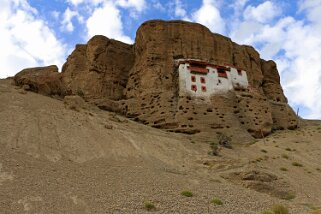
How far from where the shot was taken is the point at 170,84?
4241 cm

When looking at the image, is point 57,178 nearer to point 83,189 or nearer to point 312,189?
point 83,189

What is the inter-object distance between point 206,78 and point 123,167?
71.1ft

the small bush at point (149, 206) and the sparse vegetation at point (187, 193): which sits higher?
the sparse vegetation at point (187, 193)

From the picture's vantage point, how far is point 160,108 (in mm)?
40062

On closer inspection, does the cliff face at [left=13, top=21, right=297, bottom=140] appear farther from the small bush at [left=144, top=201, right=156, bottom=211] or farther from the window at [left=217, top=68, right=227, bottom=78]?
the small bush at [left=144, top=201, right=156, bottom=211]

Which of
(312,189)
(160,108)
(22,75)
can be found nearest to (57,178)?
(312,189)

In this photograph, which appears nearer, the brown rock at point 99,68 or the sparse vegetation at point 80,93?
the sparse vegetation at point 80,93

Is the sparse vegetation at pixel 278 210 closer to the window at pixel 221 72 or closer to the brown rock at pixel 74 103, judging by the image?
the brown rock at pixel 74 103

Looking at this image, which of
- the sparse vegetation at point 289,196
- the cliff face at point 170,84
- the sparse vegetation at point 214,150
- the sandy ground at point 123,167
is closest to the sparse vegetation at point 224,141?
the sandy ground at point 123,167

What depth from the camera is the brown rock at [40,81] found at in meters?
39.7

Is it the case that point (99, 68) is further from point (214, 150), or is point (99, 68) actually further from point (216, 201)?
point (216, 201)

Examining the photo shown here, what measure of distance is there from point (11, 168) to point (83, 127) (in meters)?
10.4

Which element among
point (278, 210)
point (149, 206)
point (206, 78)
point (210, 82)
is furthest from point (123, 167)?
point (206, 78)

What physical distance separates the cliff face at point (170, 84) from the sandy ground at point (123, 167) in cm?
306
